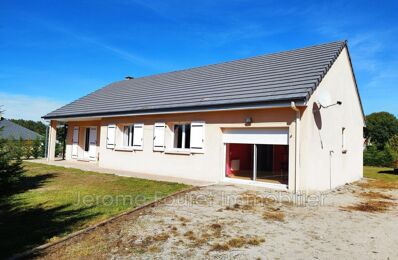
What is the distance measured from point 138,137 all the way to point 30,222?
364 inches

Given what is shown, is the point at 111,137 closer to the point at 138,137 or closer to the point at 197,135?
the point at 138,137

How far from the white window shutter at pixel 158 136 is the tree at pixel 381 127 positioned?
57.3 metres

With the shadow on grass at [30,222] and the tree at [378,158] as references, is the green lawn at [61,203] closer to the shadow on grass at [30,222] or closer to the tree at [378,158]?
the shadow on grass at [30,222]

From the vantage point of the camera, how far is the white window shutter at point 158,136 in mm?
14484

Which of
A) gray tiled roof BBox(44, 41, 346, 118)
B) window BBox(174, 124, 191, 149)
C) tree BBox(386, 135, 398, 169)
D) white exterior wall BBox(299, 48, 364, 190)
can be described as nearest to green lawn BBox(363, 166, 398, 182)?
white exterior wall BBox(299, 48, 364, 190)

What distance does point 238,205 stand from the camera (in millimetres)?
8344

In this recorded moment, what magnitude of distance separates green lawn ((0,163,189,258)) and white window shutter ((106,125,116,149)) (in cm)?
363

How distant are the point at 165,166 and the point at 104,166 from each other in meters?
4.92

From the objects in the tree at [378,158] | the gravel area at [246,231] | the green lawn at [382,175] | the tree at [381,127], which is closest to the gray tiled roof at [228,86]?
the gravel area at [246,231]

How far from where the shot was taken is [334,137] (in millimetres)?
12523

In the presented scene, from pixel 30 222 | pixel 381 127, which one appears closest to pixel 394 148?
pixel 30 222

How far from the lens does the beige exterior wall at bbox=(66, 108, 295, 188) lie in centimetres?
1095

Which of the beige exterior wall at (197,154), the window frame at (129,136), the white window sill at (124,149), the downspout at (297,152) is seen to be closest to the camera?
the downspout at (297,152)

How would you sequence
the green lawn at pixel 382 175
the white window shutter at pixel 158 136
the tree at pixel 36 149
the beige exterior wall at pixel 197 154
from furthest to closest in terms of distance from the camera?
the tree at pixel 36 149, the green lawn at pixel 382 175, the white window shutter at pixel 158 136, the beige exterior wall at pixel 197 154
